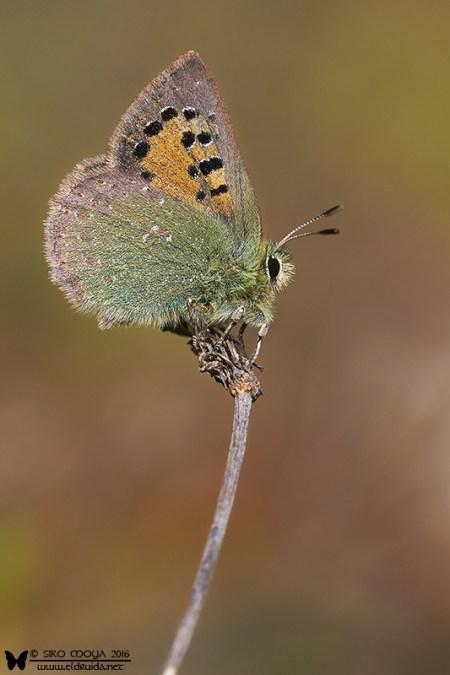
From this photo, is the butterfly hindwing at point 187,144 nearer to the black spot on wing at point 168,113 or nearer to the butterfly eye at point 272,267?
the black spot on wing at point 168,113

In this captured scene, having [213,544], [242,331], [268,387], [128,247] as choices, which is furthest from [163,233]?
[213,544]

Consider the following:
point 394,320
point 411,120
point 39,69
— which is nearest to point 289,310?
point 394,320

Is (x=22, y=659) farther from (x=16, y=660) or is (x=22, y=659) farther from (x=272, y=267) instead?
(x=272, y=267)

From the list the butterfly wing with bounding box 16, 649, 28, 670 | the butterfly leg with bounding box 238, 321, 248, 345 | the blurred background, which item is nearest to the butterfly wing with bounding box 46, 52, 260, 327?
the butterfly leg with bounding box 238, 321, 248, 345

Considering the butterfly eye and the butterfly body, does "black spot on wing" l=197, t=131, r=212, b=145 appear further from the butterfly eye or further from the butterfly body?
the butterfly eye

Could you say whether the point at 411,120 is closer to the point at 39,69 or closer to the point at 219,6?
the point at 219,6

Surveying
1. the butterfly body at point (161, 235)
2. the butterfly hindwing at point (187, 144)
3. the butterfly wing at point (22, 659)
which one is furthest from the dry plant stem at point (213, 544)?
the butterfly wing at point (22, 659)

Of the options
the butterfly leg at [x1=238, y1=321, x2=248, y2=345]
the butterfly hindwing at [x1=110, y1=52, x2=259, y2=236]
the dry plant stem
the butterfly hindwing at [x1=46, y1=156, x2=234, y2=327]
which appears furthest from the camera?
the butterfly hindwing at [x1=46, y1=156, x2=234, y2=327]
